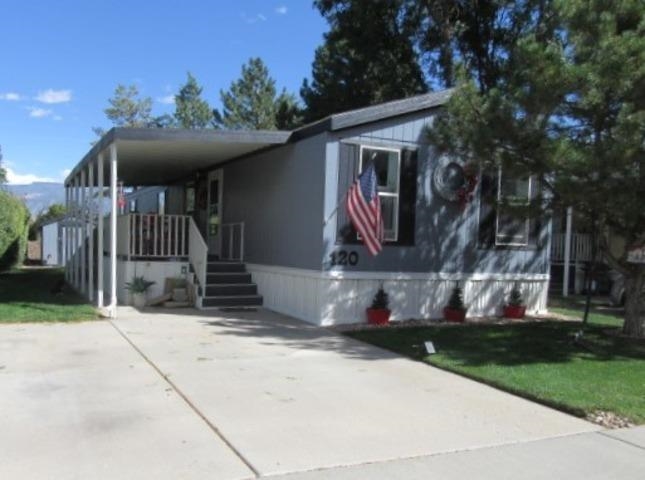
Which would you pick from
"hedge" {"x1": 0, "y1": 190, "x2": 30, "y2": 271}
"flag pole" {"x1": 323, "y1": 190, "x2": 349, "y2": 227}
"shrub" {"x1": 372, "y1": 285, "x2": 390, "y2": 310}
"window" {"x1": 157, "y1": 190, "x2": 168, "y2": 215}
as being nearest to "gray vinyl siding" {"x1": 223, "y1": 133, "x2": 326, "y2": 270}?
"flag pole" {"x1": 323, "y1": 190, "x2": 349, "y2": 227}

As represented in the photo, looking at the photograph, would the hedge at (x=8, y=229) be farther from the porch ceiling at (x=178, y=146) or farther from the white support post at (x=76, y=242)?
the porch ceiling at (x=178, y=146)

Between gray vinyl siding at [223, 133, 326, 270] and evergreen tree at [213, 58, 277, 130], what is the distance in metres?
26.6

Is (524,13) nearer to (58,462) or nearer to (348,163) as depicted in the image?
(348,163)

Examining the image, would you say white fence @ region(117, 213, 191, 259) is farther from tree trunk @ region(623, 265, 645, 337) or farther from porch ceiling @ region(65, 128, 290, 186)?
tree trunk @ region(623, 265, 645, 337)

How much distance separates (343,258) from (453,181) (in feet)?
8.63

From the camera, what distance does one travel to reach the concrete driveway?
171 inches

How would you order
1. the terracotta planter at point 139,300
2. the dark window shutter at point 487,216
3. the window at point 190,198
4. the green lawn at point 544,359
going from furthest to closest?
the window at point 190,198 → the terracotta planter at point 139,300 → the dark window shutter at point 487,216 → the green lawn at point 544,359

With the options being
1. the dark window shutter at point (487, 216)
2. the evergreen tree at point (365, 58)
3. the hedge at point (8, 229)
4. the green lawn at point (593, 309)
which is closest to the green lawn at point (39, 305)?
the hedge at point (8, 229)

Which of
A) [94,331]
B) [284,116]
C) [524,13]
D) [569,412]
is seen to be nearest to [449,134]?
[569,412]

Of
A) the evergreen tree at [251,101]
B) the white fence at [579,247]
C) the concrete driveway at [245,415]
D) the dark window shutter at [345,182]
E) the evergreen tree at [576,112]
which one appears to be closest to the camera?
the concrete driveway at [245,415]

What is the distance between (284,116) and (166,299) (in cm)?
1892

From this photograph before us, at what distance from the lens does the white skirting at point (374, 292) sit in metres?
10.9

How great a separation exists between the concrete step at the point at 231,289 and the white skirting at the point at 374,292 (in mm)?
156

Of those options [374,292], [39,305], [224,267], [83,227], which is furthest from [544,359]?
[83,227]
